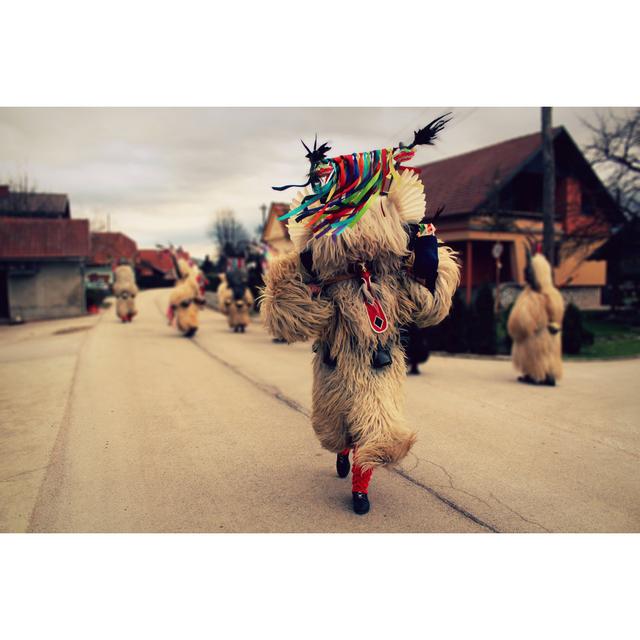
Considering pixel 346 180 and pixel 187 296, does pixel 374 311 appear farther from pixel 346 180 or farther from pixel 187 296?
pixel 187 296

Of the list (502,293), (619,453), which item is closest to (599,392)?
(619,453)

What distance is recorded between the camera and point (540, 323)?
6.71m

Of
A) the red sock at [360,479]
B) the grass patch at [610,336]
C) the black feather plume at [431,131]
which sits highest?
the black feather plume at [431,131]

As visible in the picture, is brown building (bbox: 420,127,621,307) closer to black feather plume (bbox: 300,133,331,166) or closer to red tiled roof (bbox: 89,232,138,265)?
black feather plume (bbox: 300,133,331,166)

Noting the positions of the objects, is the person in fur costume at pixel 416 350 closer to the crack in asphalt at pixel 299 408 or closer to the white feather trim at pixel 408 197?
the crack in asphalt at pixel 299 408

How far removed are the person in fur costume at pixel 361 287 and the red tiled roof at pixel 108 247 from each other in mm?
29699

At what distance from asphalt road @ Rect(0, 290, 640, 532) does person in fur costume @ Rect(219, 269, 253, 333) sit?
5758 mm

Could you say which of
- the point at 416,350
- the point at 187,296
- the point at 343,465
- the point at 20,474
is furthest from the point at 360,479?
the point at 187,296

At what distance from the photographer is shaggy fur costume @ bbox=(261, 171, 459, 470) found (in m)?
3.00

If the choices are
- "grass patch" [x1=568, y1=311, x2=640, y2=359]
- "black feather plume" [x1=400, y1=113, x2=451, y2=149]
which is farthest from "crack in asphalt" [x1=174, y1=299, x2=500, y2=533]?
"grass patch" [x1=568, y1=311, x2=640, y2=359]

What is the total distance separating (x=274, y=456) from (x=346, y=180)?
2.25 m

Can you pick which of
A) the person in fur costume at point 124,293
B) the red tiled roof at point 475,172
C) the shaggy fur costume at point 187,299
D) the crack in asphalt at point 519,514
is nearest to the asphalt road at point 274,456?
the crack in asphalt at point 519,514

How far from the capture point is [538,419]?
5148 mm

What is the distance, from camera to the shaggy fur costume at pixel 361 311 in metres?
3.00
